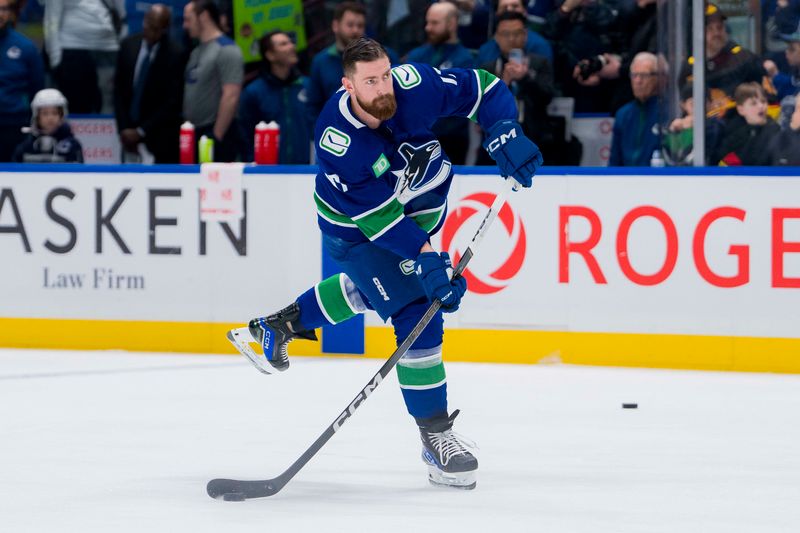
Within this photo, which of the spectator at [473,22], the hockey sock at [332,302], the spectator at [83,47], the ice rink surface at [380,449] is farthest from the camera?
the spectator at [83,47]

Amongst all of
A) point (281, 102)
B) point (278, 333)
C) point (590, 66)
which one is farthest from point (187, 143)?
point (278, 333)

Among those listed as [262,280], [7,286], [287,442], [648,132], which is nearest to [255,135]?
[262,280]

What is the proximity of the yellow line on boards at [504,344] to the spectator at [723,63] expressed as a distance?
3.12 feet

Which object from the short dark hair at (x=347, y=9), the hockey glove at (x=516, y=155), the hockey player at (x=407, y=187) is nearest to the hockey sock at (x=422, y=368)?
the hockey player at (x=407, y=187)

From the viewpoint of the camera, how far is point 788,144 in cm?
584

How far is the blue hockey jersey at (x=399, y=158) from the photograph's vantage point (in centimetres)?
364

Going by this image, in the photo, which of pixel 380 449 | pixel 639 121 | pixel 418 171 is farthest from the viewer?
pixel 639 121

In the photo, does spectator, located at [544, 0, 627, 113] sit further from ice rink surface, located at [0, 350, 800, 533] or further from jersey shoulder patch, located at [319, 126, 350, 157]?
jersey shoulder patch, located at [319, 126, 350, 157]

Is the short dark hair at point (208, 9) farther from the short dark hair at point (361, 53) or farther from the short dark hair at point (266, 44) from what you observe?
the short dark hair at point (361, 53)

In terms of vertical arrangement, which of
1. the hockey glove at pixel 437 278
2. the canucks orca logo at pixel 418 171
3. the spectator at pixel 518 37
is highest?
the spectator at pixel 518 37

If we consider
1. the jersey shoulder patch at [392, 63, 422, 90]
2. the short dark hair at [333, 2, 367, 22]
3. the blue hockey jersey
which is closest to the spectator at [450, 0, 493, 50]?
the short dark hair at [333, 2, 367, 22]

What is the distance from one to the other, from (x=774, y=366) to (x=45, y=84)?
12.6 ft

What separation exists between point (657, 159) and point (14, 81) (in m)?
3.17

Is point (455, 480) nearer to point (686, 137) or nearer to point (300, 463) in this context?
point (300, 463)
